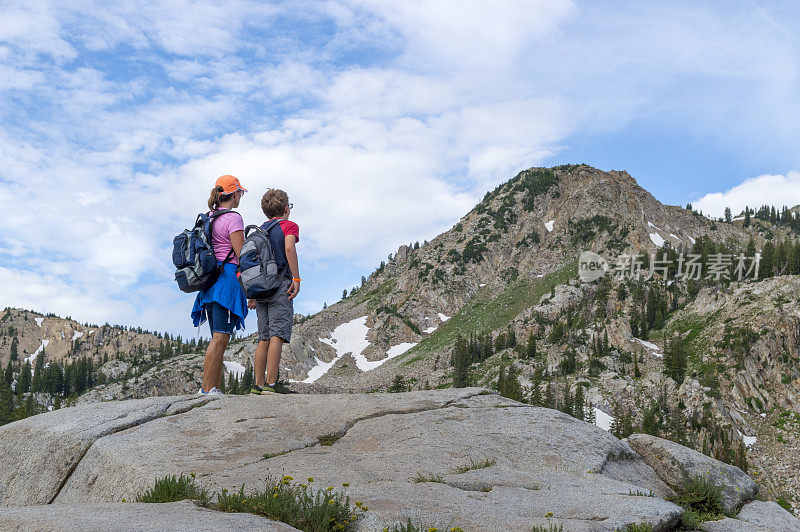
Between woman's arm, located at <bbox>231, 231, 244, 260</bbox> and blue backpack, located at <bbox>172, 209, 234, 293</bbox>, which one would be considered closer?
blue backpack, located at <bbox>172, 209, 234, 293</bbox>

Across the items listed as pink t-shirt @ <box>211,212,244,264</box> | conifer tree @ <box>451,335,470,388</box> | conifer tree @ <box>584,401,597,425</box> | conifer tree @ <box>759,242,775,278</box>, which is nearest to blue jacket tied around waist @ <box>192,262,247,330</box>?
pink t-shirt @ <box>211,212,244,264</box>

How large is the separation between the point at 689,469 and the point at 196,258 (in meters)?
11.7

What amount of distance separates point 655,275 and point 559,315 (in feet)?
121

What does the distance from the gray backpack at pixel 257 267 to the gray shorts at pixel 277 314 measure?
348mm

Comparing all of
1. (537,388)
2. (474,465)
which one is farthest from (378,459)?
(537,388)

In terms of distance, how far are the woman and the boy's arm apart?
1077 mm

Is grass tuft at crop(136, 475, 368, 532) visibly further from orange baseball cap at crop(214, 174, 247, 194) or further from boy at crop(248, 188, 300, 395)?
orange baseball cap at crop(214, 174, 247, 194)

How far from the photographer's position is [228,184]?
13.0 meters

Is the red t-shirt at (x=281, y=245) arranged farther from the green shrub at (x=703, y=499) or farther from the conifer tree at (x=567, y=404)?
the conifer tree at (x=567, y=404)

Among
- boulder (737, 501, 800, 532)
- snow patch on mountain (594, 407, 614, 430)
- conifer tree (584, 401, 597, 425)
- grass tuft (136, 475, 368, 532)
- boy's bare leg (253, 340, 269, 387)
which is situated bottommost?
snow patch on mountain (594, 407, 614, 430)

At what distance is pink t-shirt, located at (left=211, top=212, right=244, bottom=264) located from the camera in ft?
41.2

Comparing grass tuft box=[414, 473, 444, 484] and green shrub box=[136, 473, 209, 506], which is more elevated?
green shrub box=[136, 473, 209, 506]

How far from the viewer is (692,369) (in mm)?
127312

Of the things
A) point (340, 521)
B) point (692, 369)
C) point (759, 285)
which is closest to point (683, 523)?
point (340, 521)
